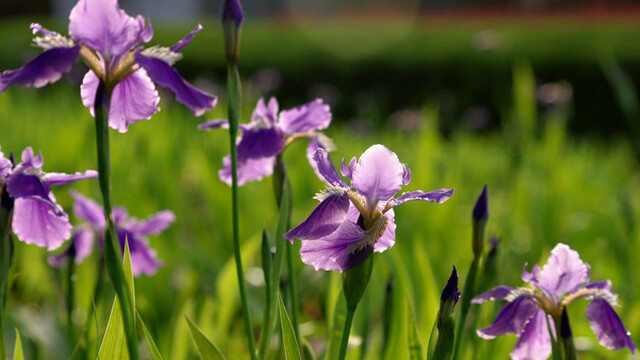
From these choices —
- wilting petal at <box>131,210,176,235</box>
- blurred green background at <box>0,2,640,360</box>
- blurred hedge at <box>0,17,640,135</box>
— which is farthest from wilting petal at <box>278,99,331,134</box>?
blurred hedge at <box>0,17,640,135</box>

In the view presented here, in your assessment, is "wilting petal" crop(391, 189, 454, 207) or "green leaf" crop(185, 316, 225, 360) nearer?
"wilting petal" crop(391, 189, 454, 207)

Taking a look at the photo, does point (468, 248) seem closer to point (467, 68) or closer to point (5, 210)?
point (5, 210)

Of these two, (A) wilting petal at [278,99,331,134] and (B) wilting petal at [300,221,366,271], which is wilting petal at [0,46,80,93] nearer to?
(B) wilting petal at [300,221,366,271]

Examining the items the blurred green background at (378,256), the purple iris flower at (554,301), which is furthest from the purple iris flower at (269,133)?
the purple iris flower at (554,301)

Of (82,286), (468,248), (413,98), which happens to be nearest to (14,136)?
(82,286)

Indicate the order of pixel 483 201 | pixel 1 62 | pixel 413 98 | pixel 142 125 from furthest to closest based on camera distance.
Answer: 1. pixel 1 62
2. pixel 413 98
3. pixel 142 125
4. pixel 483 201

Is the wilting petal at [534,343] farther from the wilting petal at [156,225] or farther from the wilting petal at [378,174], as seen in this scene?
the wilting petal at [156,225]

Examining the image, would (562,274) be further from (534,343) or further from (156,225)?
(156,225)
